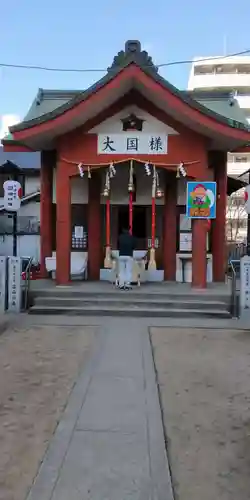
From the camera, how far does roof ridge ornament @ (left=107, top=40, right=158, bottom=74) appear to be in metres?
10.9

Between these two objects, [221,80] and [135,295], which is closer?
[135,295]

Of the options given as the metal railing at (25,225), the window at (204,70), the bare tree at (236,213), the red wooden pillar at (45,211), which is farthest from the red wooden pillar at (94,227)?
the window at (204,70)

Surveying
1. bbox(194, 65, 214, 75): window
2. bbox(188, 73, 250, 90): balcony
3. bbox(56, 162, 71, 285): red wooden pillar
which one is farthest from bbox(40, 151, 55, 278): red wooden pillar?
bbox(194, 65, 214, 75): window

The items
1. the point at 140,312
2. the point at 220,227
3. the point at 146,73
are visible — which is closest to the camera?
the point at 140,312

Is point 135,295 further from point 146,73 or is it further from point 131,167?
point 146,73

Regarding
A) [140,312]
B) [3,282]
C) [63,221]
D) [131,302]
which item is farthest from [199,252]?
[3,282]

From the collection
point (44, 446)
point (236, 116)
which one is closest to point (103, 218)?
point (236, 116)

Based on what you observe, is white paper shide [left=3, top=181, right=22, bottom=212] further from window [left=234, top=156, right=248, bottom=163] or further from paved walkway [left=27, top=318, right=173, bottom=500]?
window [left=234, top=156, right=248, bottom=163]

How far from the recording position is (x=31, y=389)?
19.0 feet

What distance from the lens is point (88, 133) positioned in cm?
1184

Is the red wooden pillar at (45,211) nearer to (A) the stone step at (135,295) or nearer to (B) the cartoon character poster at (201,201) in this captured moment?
(A) the stone step at (135,295)

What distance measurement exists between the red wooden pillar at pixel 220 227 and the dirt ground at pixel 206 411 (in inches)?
202

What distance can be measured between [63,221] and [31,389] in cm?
633

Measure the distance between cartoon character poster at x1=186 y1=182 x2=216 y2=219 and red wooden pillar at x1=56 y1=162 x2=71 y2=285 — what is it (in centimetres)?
282
